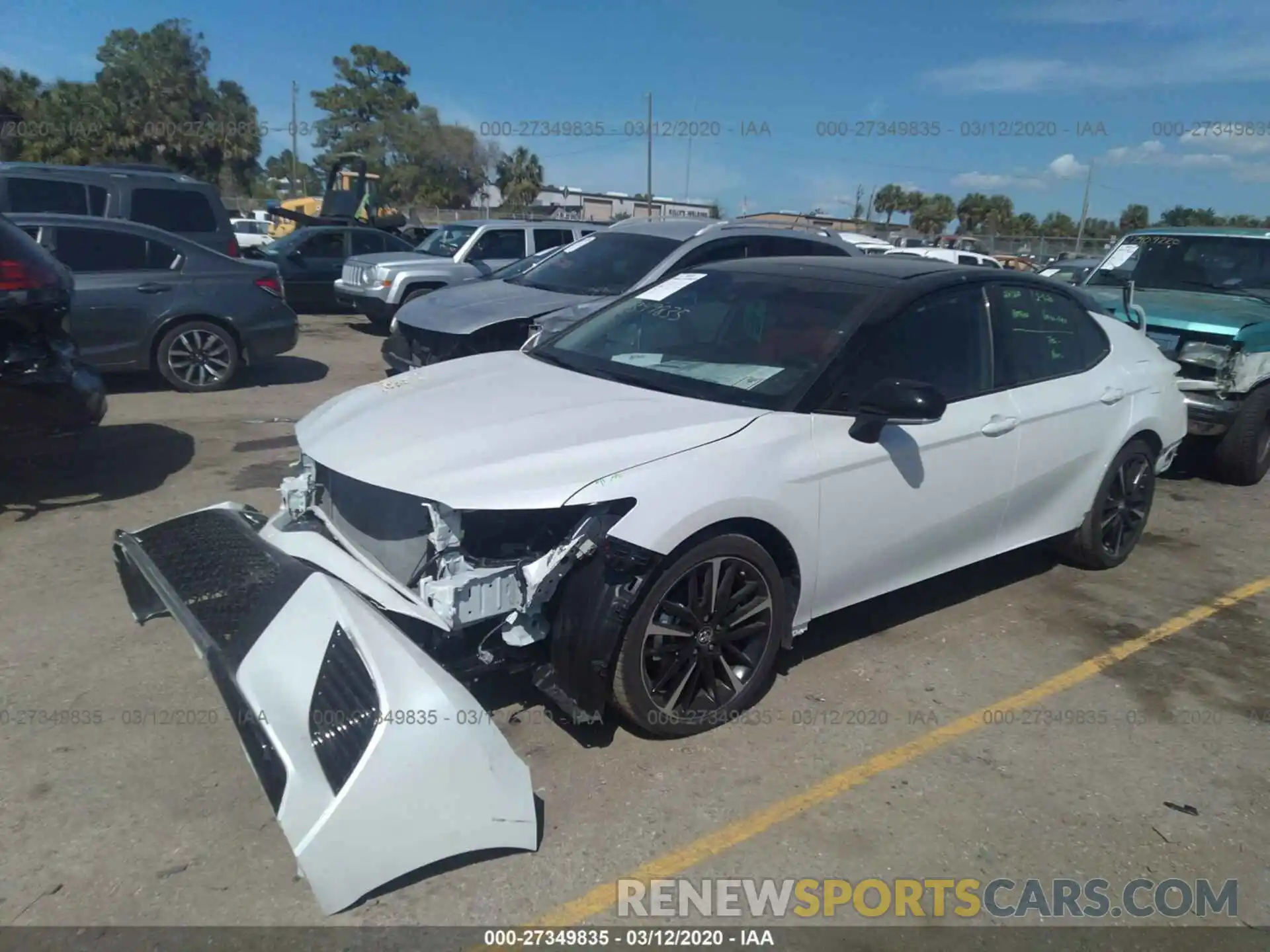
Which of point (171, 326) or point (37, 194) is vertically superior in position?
point (37, 194)

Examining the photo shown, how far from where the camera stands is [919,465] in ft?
12.8

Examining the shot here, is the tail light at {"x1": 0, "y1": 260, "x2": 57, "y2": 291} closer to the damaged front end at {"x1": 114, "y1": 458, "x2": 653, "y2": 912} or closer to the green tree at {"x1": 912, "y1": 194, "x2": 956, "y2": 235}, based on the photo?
the damaged front end at {"x1": 114, "y1": 458, "x2": 653, "y2": 912}

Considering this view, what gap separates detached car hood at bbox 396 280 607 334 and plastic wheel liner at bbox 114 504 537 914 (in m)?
5.04

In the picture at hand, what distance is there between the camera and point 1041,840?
3.05 meters

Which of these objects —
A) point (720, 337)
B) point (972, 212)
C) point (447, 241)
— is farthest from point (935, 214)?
point (720, 337)

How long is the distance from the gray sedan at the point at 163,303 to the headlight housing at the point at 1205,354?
311 inches

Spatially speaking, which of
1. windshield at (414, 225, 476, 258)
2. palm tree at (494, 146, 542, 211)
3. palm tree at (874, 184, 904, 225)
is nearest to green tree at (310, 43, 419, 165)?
palm tree at (494, 146, 542, 211)

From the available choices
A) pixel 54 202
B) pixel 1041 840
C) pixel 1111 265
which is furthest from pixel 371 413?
pixel 54 202

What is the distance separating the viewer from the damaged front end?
2.53 m

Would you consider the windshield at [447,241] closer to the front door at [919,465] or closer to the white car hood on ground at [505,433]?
the white car hood on ground at [505,433]

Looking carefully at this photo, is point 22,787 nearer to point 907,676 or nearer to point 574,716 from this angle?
point 574,716

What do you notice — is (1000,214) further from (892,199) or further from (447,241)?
(447,241)

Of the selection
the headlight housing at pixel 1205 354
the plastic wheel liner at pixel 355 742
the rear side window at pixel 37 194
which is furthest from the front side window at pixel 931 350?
the rear side window at pixel 37 194

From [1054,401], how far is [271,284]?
742 centimetres
